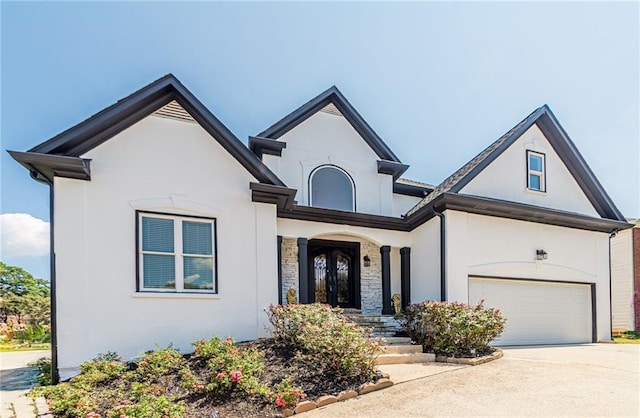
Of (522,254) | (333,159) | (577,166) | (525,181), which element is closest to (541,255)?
(522,254)

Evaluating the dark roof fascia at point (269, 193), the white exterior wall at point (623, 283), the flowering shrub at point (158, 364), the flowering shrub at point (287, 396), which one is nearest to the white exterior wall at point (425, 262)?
the dark roof fascia at point (269, 193)

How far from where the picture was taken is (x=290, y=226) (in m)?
11.8

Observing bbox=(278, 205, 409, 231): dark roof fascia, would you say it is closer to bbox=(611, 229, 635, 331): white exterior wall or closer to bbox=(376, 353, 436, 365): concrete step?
bbox=(376, 353, 436, 365): concrete step

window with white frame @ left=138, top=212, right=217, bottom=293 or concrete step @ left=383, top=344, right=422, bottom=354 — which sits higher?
window with white frame @ left=138, top=212, right=217, bottom=293

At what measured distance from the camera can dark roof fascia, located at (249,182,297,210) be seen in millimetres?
9828

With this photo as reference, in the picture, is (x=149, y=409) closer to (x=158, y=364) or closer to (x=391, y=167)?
(x=158, y=364)

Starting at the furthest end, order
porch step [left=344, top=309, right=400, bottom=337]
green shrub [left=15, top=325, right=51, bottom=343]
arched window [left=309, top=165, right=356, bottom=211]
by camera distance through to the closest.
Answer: green shrub [left=15, top=325, right=51, bottom=343]
arched window [left=309, top=165, right=356, bottom=211]
porch step [left=344, top=309, right=400, bottom=337]

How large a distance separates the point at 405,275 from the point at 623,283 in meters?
12.9

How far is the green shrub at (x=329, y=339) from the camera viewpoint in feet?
22.7

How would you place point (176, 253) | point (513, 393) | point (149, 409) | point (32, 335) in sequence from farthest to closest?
point (32, 335), point (176, 253), point (513, 393), point (149, 409)

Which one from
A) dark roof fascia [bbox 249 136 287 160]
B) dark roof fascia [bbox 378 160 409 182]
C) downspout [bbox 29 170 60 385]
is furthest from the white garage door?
downspout [bbox 29 170 60 385]

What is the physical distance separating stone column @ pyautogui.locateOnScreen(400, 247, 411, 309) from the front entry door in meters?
1.43

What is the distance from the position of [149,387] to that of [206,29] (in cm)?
958

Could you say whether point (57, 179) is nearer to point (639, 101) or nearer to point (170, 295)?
point (170, 295)
